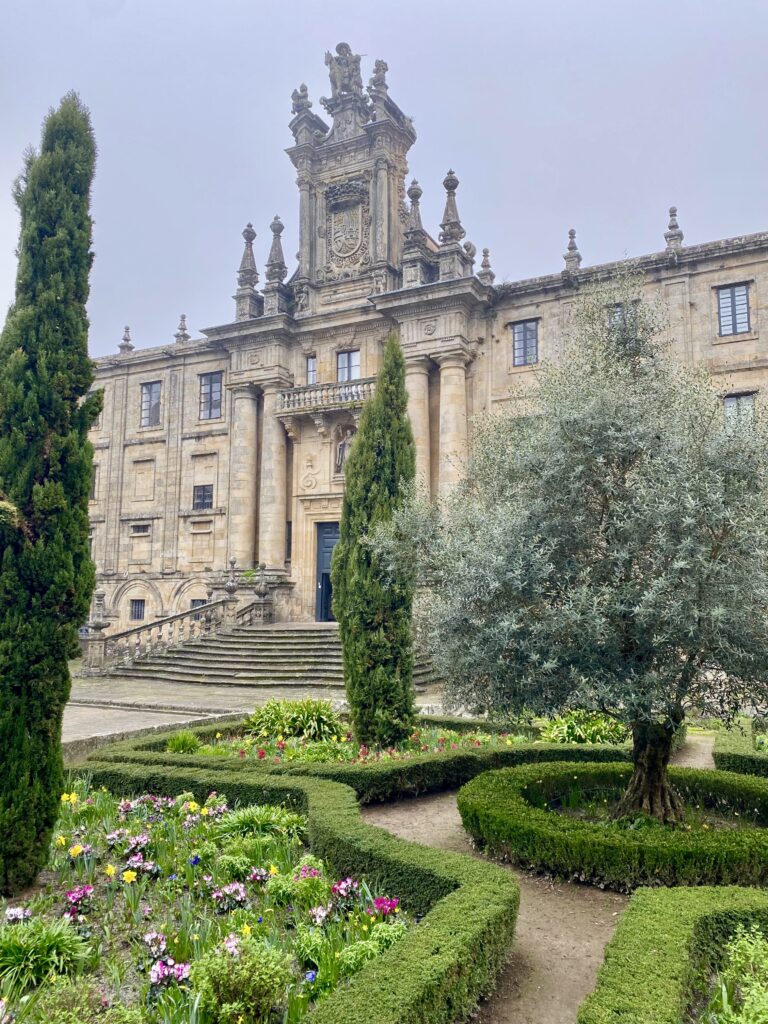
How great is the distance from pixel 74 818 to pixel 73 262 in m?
5.07

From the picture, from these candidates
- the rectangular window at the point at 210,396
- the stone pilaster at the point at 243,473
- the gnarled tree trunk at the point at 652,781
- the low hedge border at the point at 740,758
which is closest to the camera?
the gnarled tree trunk at the point at 652,781

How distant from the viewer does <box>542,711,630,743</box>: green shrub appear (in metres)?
11.4

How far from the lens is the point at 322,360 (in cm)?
2845

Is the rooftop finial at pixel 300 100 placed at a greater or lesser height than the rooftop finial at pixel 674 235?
greater

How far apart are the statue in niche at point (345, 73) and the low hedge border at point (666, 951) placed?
100ft

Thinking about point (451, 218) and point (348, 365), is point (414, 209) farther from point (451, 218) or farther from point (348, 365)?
point (348, 365)

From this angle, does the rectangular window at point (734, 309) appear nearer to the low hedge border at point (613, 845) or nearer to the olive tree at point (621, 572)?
the olive tree at point (621, 572)

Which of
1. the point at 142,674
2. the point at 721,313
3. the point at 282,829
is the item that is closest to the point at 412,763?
the point at 282,829

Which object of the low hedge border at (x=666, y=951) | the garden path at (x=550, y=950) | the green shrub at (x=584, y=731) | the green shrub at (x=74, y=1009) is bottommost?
the garden path at (x=550, y=950)

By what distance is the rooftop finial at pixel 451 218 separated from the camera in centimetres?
2567

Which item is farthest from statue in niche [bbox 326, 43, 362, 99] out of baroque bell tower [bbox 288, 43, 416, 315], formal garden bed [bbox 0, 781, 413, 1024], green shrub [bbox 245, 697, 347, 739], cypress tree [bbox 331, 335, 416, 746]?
Result: formal garden bed [bbox 0, 781, 413, 1024]

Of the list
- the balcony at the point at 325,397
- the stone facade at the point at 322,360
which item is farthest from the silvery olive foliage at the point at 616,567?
the balcony at the point at 325,397

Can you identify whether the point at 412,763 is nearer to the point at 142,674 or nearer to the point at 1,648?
the point at 1,648

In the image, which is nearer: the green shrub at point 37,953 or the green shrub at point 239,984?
the green shrub at point 239,984
